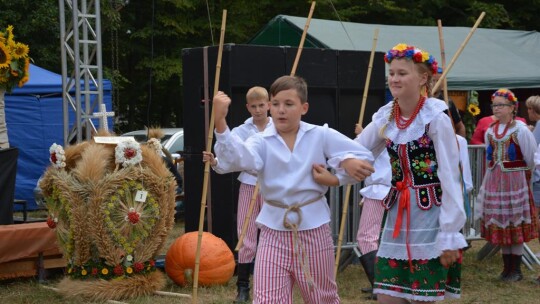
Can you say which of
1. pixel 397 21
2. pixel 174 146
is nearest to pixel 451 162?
pixel 174 146

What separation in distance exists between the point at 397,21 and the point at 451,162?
19924 millimetres

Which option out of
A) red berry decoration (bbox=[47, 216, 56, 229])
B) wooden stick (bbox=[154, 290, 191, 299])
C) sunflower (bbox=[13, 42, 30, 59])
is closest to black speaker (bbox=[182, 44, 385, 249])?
wooden stick (bbox=[154, 290, 191, 299])

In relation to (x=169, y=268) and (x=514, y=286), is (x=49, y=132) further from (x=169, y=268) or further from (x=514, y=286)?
(x=514, y=286)

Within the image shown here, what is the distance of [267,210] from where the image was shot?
470 cm

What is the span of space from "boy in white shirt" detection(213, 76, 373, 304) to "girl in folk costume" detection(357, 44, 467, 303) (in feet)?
0.73

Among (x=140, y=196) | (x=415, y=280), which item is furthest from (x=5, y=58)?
(x=415, y=280)

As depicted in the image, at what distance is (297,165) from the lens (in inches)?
182

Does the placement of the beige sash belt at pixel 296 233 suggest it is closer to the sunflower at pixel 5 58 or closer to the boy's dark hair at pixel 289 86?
the boy's dark hair at pixel 289 86

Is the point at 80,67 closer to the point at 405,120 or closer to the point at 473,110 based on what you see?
the point at 473,110

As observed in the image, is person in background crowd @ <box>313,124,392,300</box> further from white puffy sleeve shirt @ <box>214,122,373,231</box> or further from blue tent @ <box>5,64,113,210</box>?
blue tent @ <box>5,64,113,210</box>

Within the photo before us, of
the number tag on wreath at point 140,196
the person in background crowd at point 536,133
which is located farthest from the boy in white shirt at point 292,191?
the person in background crowd at point 536,133

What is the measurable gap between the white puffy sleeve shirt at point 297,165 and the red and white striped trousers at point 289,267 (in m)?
0.06

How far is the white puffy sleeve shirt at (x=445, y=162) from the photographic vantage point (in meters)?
4.33

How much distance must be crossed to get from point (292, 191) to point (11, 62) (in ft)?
19.0
